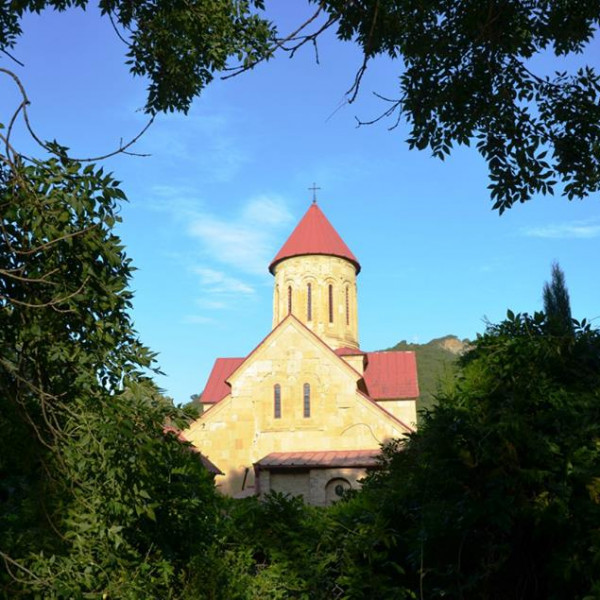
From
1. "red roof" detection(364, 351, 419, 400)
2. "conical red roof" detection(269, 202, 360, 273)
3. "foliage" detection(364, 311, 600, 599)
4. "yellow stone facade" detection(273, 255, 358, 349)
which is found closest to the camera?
"foliage" detection(364, 311, 600, 599)

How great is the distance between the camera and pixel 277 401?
76.3 ft

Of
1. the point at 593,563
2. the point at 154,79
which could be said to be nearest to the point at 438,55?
the point at 154,79

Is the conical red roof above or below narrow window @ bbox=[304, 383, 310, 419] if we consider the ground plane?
above

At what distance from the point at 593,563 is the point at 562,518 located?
0.30 metres

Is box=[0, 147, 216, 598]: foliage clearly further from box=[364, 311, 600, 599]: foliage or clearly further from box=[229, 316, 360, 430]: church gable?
box=[229, 316, 360, 430]: church gable

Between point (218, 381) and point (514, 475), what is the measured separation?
28.4 m

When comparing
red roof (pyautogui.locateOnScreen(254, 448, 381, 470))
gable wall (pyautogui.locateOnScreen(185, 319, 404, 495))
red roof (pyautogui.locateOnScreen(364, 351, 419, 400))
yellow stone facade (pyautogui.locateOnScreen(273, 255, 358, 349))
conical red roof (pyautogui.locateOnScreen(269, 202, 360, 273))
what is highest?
conical red roof (pyautogui.locateOnScreen(269, 202, 360, 273))

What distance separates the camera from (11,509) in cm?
550

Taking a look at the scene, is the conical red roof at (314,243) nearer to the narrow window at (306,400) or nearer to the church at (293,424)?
the church at (293,424)

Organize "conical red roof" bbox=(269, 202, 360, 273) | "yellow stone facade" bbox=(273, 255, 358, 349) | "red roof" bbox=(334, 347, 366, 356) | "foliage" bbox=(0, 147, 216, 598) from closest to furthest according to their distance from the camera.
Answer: "foliage" bbox=(0, 147, 216, 598) → "red roof" bbox=(334, 347, 366, 356) → "yellow stone facade" bbox=(273, 255, 358, 349) → "conical red roof" bbox=(269, 202, 360, 273)

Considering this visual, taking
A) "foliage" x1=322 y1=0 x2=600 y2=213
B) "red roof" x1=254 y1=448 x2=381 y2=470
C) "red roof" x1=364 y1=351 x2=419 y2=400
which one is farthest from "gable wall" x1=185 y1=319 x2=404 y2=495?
"foliage" x1=322 y1=0 x2=600 y2=213

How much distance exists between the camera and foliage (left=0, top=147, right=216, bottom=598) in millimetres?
3727

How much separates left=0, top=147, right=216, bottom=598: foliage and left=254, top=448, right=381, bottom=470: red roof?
16.9 meters

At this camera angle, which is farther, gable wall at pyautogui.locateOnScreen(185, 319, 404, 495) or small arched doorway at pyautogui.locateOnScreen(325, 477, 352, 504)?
gable wall at pyautogui.locateOnScreen(185, 319, 404, 495)
